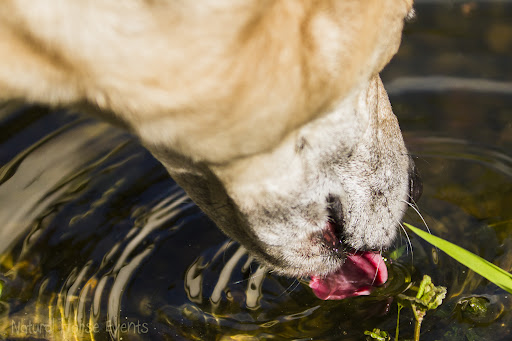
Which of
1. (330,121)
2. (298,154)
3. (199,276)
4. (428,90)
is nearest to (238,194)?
(298,154)

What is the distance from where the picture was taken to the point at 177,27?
99 cm

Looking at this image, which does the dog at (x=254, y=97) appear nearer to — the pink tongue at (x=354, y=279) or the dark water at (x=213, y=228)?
the pink tongue at (x=354, y=279)

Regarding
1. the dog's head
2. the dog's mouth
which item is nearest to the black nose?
the dog's head

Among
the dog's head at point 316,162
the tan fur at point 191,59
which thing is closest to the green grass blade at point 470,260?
the dog's head at point 316,162

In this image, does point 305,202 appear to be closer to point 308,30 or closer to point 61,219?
point 308,30

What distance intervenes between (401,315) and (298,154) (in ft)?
2.48

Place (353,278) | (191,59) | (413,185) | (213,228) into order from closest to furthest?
1. (191,59)
2. (413,185)
3. (353,278)
4. (213,228)

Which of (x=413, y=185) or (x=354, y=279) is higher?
(x=413, y=185)

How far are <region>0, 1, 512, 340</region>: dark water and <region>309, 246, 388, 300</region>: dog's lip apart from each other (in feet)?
0.15

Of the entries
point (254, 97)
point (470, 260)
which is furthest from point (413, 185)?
point (254, 97)

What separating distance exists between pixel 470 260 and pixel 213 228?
43.9 inches

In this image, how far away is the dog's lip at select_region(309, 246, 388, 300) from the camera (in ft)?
6.27

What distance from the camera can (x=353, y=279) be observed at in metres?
1.94

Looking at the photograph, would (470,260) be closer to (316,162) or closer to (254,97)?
(316,162)
